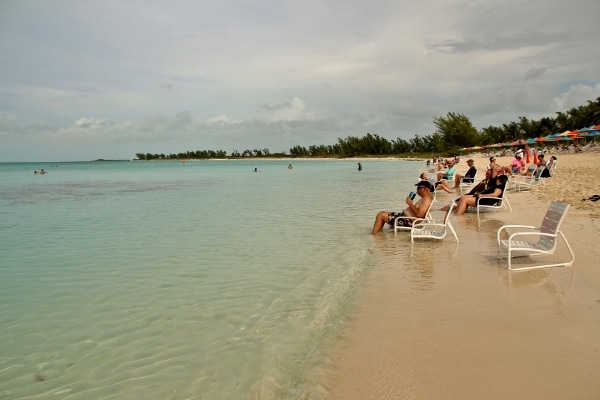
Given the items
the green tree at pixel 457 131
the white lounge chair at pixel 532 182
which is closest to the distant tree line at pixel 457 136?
the green tree at pixel 457 131

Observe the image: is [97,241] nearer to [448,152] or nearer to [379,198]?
[379,198]

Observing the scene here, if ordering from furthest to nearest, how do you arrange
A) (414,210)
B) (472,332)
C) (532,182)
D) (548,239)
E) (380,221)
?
(532,182), (380,221), (414,210), (548,239), (472,332)

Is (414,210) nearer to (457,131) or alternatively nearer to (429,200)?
(429,200)

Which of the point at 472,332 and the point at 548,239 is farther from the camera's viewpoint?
the point at 548,239

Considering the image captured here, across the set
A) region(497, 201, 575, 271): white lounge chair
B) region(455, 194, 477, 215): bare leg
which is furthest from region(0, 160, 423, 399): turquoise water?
region(455, 194, 477, 215): bare leg

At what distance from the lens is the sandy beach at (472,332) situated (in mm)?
3076

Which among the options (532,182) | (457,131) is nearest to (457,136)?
(457,131)

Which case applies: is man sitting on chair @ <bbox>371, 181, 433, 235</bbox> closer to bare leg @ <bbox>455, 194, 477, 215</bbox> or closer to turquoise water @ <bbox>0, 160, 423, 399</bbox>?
turquoise water @ <bbox>0, 160, 423, 399</bbox>

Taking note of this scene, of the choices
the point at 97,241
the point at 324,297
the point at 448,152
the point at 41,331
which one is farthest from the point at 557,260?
the point at 448,152

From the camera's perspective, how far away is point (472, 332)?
3.96 m

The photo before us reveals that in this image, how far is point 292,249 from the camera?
27.0 feet

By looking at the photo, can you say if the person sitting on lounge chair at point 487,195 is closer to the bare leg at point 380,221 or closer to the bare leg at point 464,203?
the bare leg at point 464,203

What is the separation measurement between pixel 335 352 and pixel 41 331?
10.4 ft

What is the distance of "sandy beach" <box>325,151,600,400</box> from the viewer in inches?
121
